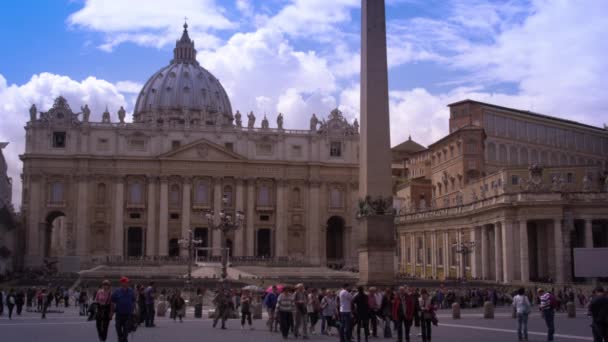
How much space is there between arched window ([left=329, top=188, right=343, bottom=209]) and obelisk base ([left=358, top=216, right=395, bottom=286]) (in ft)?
208

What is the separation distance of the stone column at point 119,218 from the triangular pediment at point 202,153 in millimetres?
5149

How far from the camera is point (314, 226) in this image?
83.4 metres

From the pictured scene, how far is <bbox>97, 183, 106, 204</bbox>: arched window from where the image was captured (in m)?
80.8

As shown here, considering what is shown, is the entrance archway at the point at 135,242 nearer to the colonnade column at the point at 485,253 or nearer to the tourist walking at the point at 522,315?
the colonnade column at the point at 485,253

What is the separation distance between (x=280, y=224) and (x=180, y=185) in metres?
11.0

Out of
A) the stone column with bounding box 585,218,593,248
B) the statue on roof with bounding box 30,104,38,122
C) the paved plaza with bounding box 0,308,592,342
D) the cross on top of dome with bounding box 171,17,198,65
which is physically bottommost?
the paved plaza with bounding box 0,308,592,342

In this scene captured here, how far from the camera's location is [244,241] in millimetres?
82188

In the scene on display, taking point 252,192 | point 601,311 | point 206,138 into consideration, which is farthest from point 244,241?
point 601,311

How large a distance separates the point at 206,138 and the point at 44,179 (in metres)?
16.6

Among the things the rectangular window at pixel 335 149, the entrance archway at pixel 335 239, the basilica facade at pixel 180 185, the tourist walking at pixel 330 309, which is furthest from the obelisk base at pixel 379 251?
the entrance archway at pixel 335 239

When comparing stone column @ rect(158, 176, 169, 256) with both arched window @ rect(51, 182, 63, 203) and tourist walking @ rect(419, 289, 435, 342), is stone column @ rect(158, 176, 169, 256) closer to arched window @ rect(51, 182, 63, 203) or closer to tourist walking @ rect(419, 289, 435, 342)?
arched window @ rect(51, 182, 63, 203)

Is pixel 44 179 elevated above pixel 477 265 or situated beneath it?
elevated above

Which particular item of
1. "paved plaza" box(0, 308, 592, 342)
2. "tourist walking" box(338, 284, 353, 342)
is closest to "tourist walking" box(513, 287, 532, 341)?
"paved plaza" box(0, 308, 592, 342)

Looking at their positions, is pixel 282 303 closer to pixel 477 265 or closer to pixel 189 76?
pixel 477 265
